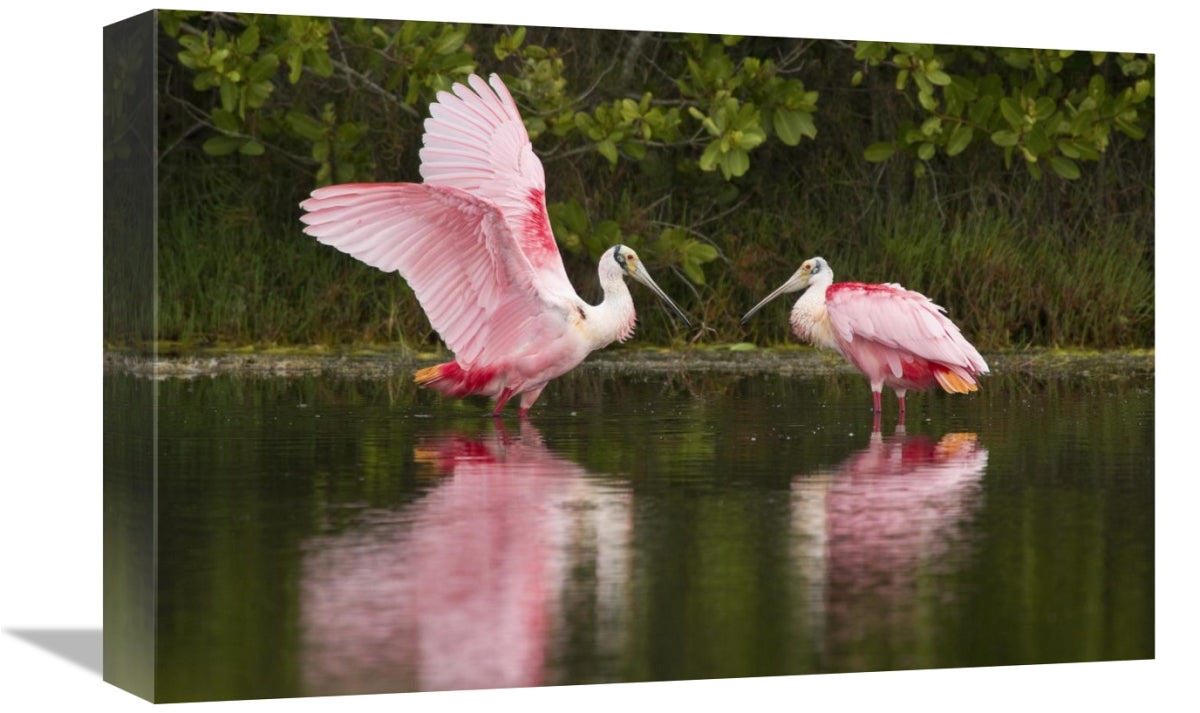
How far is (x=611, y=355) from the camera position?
9.55 meters

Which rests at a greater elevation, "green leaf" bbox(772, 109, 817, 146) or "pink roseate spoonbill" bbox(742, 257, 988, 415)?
"green leaf" bbox(772, 109, 817, 146)

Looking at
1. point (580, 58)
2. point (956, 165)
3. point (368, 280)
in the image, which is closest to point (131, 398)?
point (368, 280)

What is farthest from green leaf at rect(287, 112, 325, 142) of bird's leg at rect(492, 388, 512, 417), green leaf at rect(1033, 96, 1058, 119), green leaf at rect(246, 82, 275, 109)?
green leaf at rect(1033, 96, 1058, 119)

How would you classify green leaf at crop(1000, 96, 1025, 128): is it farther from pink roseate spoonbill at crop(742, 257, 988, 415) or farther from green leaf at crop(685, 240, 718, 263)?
green leaf at crop(685, 240, 718, 263)

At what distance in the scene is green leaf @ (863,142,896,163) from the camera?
9.55 m

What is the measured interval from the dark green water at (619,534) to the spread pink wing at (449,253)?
353 mm

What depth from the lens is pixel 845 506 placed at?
333 inches

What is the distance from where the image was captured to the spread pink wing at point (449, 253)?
8711mm

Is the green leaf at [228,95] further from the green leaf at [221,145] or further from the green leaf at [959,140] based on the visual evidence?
the green leaf at [959,140]

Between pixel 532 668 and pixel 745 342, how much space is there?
2503mm

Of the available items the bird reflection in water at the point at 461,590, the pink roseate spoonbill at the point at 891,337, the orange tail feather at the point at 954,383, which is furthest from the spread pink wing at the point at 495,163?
the orange tail feather at the point at 954,383

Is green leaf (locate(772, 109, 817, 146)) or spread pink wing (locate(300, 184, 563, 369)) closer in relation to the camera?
spread pink wing (locate(300, 184, 563, 369))

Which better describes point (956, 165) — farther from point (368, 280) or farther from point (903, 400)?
point (368, 280)

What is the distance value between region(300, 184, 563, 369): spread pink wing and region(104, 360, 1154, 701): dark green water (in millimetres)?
353
